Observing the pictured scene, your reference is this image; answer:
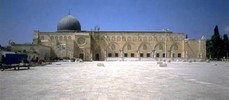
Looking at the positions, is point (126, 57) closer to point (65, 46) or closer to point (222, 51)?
point (65, 46)

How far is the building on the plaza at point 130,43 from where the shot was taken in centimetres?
6962

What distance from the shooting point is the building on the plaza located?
69.6 meters

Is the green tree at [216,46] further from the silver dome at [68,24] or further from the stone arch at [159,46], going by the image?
the silver dome at [68,24]

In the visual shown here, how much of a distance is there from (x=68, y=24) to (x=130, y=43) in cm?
1610

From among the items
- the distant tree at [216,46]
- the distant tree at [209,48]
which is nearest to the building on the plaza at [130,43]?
the distant tree at [209,48]

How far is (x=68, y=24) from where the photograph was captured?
233 feet

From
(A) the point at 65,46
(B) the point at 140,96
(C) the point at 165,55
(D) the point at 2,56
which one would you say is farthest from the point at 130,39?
(B) the point at 140,96

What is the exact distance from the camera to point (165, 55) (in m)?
71.4

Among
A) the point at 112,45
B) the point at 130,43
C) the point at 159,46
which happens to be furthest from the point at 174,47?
the point at 112,45

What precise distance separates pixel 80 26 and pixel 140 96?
6767 centimetres

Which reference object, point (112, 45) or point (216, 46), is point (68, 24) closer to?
point (112, 45)

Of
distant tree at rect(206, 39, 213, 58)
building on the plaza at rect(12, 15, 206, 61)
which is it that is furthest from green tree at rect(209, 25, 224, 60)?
building on the plaza at rect(12, 15, 206, 61)

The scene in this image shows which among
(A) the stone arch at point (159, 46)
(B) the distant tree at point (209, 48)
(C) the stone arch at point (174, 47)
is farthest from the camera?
(C) the stone arch at point (174, 47)

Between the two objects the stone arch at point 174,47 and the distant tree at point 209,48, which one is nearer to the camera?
the distant tree at point 209,48
